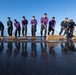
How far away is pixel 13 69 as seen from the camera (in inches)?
261

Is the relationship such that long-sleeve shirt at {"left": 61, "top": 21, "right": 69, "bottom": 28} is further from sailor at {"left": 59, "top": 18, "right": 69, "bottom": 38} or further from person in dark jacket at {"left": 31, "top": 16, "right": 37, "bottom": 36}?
person in dark jacket at {"left": 31, "top": 16, "right": 37, "bottom": 36}

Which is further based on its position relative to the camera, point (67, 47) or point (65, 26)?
point (65, 26)

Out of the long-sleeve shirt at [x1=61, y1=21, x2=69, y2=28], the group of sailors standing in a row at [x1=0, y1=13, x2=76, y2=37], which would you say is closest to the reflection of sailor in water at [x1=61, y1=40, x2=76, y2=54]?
the group of sailors standing in a row at [x1=0, y1=13, x2=76, y2=37]

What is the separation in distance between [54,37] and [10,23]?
4.82 m

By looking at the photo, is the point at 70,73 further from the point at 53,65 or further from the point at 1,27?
the point at 1,27

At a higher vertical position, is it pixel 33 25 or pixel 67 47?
pixel 33 25

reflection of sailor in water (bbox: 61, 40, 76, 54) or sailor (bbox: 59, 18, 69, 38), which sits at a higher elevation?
sailor (bbox: 59, 18, 69, 38)

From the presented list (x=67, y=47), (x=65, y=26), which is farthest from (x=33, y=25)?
(x=67, y=47)

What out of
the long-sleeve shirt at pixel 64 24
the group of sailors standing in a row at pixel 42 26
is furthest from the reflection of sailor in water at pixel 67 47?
the long-sleeve shirt at pixel 64 24

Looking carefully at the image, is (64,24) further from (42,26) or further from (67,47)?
(67,47)

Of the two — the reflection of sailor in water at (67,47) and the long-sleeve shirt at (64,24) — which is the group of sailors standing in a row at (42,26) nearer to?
the long-sleeve shirt at (64,24)

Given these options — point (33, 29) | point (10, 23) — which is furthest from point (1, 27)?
point (33, 29)

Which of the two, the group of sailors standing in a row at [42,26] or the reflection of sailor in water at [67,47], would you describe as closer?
the reflection of sailor in water at [67,47]

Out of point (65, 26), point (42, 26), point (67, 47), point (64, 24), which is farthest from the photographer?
point (65, 26)
